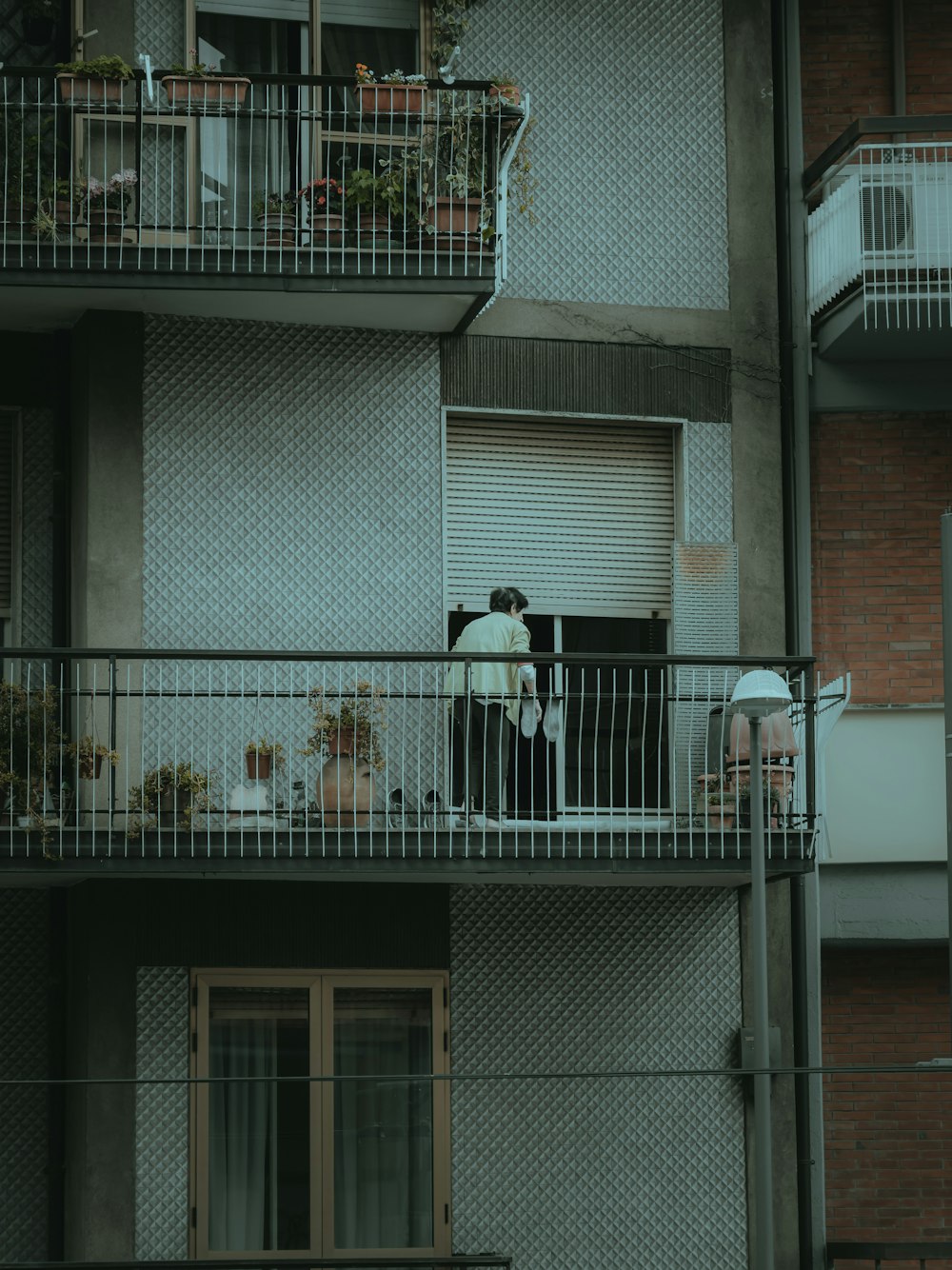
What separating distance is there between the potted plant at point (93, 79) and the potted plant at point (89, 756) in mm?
4302

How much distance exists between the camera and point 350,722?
13523mm

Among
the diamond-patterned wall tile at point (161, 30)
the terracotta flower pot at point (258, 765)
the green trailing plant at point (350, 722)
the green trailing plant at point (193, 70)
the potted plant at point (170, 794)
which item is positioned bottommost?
the potted plant at point (170, 794)

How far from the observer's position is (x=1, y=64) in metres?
13.6

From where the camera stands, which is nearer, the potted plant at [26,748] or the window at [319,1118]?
the potted plant at [26,748]

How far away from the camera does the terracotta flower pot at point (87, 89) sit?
45.3 ft

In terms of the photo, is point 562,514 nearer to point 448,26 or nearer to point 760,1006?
point 448,26

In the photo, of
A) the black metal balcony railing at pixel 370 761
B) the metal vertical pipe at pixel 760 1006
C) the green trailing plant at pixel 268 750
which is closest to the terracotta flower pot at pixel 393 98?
the black metal balcony railing at pixel 370 761

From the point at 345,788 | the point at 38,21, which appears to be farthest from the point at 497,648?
the point at 38,21

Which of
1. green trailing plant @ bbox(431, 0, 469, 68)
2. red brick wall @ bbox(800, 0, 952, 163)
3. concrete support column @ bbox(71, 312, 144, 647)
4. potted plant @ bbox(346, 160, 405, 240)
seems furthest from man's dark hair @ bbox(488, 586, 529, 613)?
red brick wall @ bbox(800, 0, 952, 163)

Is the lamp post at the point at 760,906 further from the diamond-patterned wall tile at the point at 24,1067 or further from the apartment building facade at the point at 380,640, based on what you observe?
the diamond-patterned wall tile at the point at 24,1067

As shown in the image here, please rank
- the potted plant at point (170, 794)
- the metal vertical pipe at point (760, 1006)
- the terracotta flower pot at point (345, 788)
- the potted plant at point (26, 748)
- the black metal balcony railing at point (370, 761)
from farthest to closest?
the terracotta flower pot at point (345, 788) → the potted plant at point (170, 794) → the black metal balcony railing at point (370, 761) → the potted plant at point (26, 748) → the metal vertical pipe at point (760, 1006)

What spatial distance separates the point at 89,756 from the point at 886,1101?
21.3 feet

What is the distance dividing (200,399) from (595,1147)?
19.2 ft

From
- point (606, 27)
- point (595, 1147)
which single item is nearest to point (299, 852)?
point (595, 1147)
